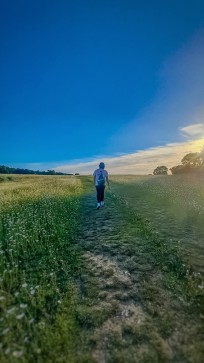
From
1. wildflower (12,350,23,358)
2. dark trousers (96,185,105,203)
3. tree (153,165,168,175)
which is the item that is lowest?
wildflower (12,350,23,358)

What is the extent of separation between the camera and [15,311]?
6816 mm

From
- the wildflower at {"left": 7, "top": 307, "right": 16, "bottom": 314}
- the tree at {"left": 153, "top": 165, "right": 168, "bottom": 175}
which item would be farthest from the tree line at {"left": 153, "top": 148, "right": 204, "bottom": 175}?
the wildflower at {"left": 7, "top": 307, "right": 16, "bottom": 314}

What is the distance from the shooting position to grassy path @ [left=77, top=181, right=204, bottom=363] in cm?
558

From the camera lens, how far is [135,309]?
701cm

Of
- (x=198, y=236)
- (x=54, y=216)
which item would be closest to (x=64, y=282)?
(x=198, y=236)

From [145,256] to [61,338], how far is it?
17.2 feet

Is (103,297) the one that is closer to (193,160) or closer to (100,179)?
(100,179)

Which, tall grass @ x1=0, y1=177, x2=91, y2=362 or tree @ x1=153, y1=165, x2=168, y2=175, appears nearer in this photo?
tall grass @ x1=0, y1=177, x2=91, y2=362

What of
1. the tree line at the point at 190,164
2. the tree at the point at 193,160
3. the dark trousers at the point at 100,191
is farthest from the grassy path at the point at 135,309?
the tree at the point at 193,160

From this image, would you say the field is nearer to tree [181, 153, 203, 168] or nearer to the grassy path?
the grassy path

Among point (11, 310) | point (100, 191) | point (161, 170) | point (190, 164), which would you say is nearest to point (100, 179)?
point (100, 191)

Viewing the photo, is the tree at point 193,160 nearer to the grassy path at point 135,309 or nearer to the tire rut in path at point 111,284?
the tire rut in path at point 111,284

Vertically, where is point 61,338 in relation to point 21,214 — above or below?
below

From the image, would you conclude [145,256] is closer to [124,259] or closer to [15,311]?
[124,259]
